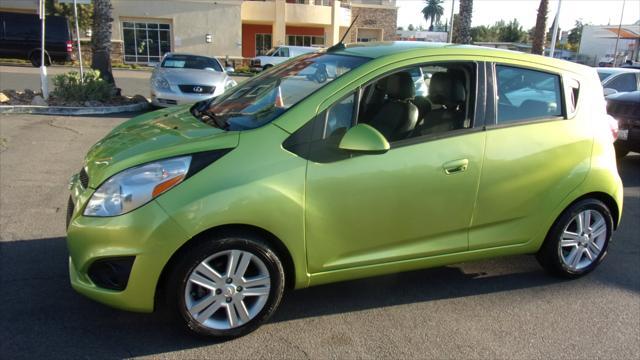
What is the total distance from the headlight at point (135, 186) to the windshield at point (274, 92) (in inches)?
20.2

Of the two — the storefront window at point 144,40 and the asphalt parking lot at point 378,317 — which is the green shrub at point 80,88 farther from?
the storefront window at point 144,40

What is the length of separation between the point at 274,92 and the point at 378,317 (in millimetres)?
1714

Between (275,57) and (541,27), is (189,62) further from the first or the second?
(275,57)

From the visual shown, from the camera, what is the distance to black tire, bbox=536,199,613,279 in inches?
156

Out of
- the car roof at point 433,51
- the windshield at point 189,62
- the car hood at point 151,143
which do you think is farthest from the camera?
the windshield at point 189,62

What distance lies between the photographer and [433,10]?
381 ft

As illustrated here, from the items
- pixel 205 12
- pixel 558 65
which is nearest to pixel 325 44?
pixel 205 12

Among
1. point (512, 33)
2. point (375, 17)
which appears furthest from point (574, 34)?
point (375, 17)

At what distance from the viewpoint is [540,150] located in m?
3.69

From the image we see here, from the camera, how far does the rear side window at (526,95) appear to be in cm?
367

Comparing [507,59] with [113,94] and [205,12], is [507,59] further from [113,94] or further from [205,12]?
[205,12]

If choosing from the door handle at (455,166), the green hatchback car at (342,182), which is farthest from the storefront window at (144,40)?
the door handle at (455,166)

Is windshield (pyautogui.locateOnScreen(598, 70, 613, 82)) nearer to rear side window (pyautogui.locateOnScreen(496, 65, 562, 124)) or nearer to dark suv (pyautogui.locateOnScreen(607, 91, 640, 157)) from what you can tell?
dark suv (pyautogui.locateOnScreen(607, 91, 640, 157))

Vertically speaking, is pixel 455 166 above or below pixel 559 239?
above
